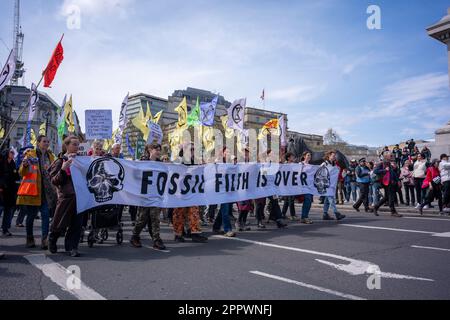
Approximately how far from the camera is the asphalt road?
162 inches

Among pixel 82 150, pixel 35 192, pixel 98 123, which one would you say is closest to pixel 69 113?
pixel 98 123

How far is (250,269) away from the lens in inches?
205

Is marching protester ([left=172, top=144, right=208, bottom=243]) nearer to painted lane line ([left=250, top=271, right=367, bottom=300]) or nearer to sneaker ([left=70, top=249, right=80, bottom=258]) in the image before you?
Result: sneaker ([left=70, top=249, right=80, bottom=258])

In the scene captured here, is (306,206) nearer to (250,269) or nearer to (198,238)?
(198,238)

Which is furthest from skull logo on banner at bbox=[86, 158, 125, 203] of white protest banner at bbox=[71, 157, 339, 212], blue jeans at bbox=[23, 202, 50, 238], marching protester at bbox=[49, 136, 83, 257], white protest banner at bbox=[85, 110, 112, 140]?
white protest banner at bbox=[85, 110, 112, 140]

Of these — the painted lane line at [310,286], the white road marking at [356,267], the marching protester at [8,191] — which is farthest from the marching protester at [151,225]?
the marching protester at [8,191]

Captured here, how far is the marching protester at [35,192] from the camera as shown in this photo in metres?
6.79

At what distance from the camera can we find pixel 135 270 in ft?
17.0

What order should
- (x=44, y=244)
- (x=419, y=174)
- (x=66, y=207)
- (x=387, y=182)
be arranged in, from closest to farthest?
(x=66, y=207)
(x=44, y=244)
(x=387, y=182)
(x=419, y=174)

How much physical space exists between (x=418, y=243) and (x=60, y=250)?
23.5 feet

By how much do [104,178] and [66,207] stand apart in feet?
3.35
